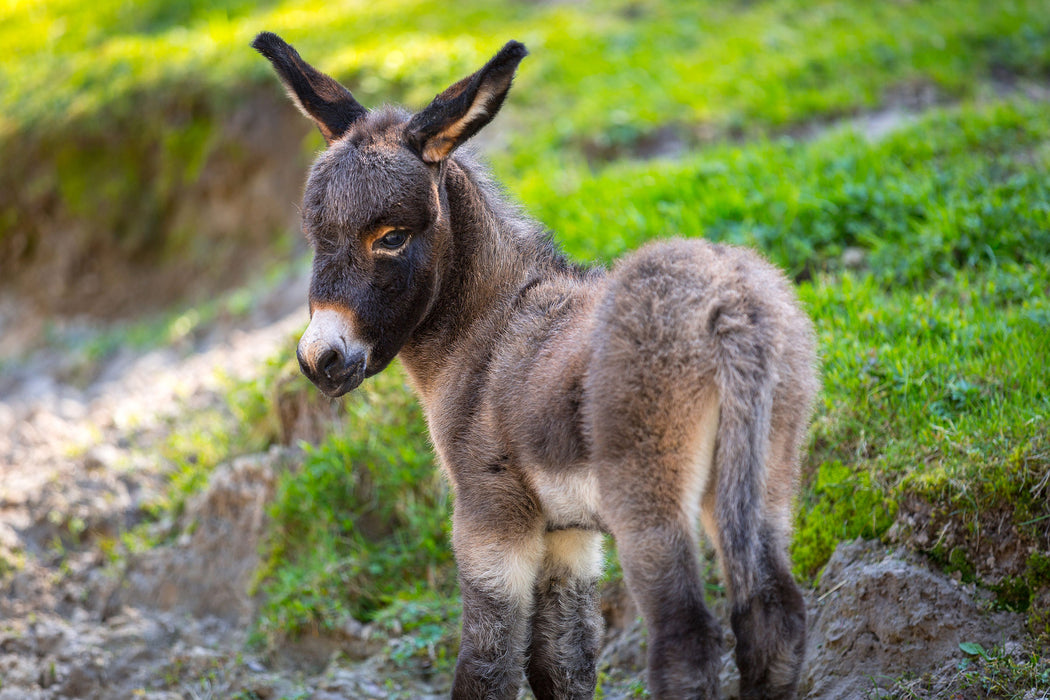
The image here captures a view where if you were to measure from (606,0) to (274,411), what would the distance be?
Answer: 851cm

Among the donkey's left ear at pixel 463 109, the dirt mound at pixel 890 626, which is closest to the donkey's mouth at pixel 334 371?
the donkey's left ear at pixel 463 109

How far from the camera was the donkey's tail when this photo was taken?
288 cm

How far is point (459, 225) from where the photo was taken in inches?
162

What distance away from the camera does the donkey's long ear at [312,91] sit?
421cm

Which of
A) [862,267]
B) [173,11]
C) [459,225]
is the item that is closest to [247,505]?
[459,225]

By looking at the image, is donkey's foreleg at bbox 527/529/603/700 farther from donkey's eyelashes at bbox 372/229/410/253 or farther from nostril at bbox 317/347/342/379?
donkey's eyelashes at bbox 372/229/410/253

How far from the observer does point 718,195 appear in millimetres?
6934

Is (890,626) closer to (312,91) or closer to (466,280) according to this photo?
(466,280)

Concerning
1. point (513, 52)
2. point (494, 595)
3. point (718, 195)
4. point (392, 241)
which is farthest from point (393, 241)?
point (718, 195)

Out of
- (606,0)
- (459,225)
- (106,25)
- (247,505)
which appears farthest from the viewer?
(106,25)

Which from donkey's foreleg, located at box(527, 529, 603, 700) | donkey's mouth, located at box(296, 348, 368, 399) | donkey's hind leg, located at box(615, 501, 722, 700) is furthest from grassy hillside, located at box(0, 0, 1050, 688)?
donkey's mouth, located at box(296, 348, 368, 399)

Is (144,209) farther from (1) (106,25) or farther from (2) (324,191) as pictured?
(2) (324,191)

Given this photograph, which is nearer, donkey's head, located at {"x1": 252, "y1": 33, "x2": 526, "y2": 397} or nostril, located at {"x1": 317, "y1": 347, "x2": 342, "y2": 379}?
nostril, located at {"x1": 317, "y1": 347, "x2": 342, "y2": 379}

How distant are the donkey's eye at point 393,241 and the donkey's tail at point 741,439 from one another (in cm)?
136
